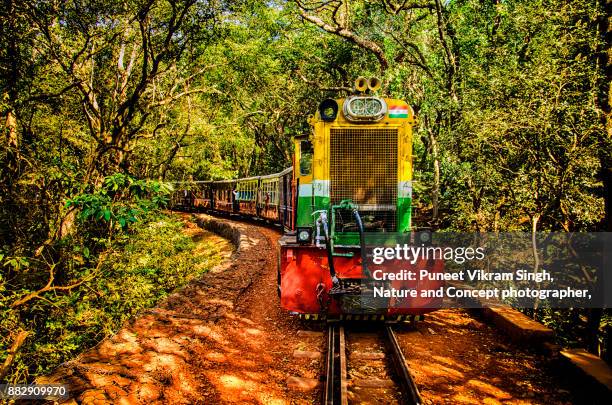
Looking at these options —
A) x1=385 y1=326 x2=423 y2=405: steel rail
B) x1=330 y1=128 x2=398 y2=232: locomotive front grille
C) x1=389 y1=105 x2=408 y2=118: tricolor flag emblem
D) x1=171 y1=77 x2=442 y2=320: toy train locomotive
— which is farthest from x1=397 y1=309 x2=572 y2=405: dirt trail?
x1=389 y1=105 x2=408 y2=118: tricolor flag emblem

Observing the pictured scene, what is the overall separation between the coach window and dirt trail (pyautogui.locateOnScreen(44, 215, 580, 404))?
103 inches

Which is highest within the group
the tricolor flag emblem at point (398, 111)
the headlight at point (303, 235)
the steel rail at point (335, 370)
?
the tricolor flag emblem at point (398, 111)

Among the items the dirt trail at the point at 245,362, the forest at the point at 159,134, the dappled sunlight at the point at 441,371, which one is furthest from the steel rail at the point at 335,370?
the forest at the point at 159,134

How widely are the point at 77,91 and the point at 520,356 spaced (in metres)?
10.8

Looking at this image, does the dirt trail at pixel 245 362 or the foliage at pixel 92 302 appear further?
the foliage at pixel 92 302

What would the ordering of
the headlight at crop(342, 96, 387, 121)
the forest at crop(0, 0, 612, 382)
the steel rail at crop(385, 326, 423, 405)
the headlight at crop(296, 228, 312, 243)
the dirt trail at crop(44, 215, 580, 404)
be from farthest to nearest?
the headlight at crop(342, 96, 387, 121) < the headlight at crop(296, 228, 312, 243) < the forest at crop(0, 0, 612, 382) < the dirt trail at crop(44, 215, 580, 404) < the steel rail at crop(385, 326, 423, 405)

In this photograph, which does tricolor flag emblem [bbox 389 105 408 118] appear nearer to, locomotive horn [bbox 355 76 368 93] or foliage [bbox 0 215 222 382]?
locomotive horn [bbox 355 76 368 93]

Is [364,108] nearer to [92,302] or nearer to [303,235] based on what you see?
[303,235]

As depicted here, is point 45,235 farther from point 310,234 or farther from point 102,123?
point 310,234

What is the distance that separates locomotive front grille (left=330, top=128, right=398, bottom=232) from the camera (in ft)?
21.4

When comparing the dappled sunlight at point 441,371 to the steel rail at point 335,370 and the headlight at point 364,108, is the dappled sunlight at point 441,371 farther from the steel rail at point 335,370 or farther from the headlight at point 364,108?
the headlight at point 364,108

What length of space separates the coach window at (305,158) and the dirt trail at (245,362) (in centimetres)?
262

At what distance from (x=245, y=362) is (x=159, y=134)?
11.1 metres

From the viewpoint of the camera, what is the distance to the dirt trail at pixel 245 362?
4.29 meters
